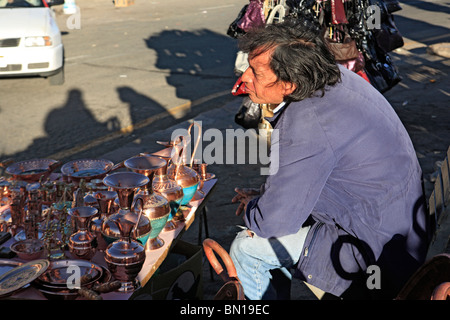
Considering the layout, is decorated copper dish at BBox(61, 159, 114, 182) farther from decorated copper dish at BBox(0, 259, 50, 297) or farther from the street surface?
the street surface

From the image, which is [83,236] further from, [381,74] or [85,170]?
[381,74]

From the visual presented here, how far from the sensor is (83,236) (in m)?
2.51

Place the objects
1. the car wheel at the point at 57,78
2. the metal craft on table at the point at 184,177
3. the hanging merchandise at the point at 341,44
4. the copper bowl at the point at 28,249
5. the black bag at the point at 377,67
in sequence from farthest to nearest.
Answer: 1. the car wheel at the point at 57,78
2. the black bag at the point at 377,67
3. the hanging merchandise at the point at 341,44
4. the metal craft on table at the point at 184,177
5. the copper bowl at the point at 28,249

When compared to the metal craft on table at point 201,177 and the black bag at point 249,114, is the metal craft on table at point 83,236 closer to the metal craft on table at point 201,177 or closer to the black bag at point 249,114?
the metal craft on table at point 201,177

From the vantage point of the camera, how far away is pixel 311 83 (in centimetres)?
237

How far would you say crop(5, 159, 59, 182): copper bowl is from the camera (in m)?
3.16

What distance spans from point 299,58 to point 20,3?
7.26 m

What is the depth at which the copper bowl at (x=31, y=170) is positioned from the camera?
3.16 m

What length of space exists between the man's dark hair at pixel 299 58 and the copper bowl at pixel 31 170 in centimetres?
146


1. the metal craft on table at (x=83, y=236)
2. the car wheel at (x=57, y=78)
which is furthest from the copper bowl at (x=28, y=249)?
the car wheel at (x=57, y=78)

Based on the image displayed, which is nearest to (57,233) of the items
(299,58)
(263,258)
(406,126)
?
(263,258)

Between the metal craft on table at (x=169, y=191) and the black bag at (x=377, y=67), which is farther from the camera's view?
the black bag at (x=377, y=67)
